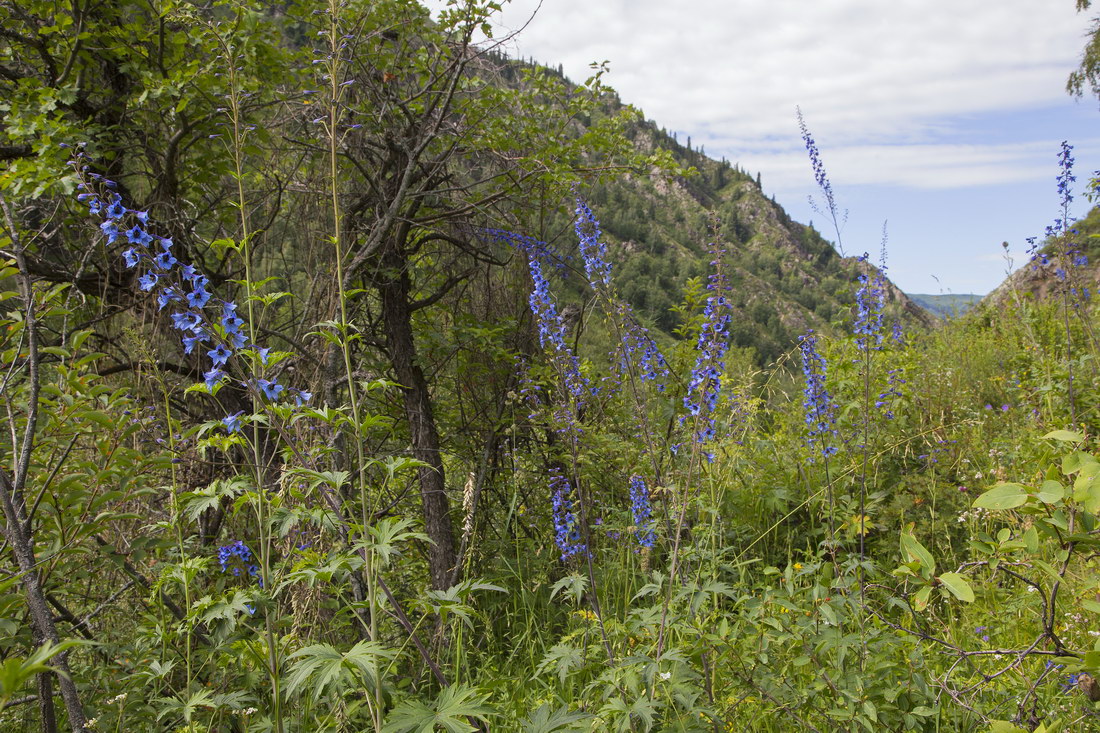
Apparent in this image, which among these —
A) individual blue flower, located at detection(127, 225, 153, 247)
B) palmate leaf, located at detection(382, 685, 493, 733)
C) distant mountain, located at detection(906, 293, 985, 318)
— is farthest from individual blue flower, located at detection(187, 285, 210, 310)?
distant mountain, located at detection(906, 293, 985, 318)

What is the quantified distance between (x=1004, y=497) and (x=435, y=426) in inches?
145

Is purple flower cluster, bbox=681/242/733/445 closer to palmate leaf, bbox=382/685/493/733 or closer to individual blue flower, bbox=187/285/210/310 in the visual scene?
palmate leaf, bbox=382/685/493/733

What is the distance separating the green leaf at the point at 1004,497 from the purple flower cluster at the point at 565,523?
7.04 ft

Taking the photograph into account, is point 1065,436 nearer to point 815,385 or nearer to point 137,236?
point 815,385

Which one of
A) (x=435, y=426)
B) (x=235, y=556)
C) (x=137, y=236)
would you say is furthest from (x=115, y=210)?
(x=435, y=426)

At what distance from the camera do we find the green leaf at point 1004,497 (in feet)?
3.70

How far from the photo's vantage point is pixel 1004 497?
1156 millimetres

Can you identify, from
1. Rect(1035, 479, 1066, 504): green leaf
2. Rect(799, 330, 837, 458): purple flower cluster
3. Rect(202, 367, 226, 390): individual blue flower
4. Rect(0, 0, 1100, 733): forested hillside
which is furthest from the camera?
Rect(799, 330, 837, 458): purple flower cluster

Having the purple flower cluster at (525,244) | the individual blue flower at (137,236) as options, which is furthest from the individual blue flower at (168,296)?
the purple flower cluster at (525,244)

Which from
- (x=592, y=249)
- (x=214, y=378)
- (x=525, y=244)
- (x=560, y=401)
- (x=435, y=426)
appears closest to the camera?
(x=214, y=378)

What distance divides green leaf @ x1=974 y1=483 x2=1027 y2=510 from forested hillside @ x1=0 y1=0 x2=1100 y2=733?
3.08ft

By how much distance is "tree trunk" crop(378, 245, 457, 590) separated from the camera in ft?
13.3

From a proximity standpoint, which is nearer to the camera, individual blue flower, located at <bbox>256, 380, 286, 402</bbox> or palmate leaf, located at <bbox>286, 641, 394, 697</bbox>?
palmate leaf, located at <bbox>286, 641, 394, 697</bbox>

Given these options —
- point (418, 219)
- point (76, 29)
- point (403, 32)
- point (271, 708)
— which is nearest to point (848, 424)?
point (418, 219)
